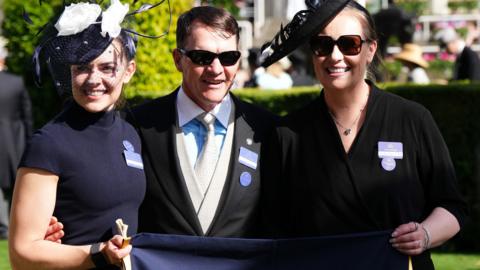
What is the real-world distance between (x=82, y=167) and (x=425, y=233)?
1479mm

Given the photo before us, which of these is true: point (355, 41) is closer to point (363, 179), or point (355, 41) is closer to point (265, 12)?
point (363, 179)

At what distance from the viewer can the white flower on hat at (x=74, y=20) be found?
4.57 meters

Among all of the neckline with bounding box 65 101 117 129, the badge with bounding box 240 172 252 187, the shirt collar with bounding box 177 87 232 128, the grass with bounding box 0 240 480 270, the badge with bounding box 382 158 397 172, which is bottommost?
the grass with bounding box 0 240 480 270

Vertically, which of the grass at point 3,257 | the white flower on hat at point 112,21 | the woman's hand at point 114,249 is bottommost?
the grass at point 3,257

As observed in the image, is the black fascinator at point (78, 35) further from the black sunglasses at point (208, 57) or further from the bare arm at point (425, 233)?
the bare arm at point (425, 233)

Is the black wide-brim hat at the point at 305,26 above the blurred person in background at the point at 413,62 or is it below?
above

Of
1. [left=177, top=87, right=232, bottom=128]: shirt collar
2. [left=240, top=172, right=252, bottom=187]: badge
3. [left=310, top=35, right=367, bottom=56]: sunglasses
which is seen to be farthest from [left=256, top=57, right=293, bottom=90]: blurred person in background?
[left=310, top=35, right=367, bottom=56]: sunglasses

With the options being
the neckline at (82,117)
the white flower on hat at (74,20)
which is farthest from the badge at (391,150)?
the white flower on hat at (74,20)

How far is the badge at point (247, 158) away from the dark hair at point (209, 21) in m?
0.54

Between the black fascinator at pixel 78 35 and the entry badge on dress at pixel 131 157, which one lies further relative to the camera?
the entry badge on dress at pixel 131 157

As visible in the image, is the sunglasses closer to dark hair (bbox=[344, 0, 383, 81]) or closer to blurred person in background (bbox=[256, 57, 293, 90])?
dark hair (bbox=[344, 0, 383, 81])

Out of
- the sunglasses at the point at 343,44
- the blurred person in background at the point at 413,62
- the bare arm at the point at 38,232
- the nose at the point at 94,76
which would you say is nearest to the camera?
the bare arm at the point at 38,232

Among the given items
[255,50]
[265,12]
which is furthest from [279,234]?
[265,12]

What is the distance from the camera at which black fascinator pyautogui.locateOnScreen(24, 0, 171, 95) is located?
179 inches
